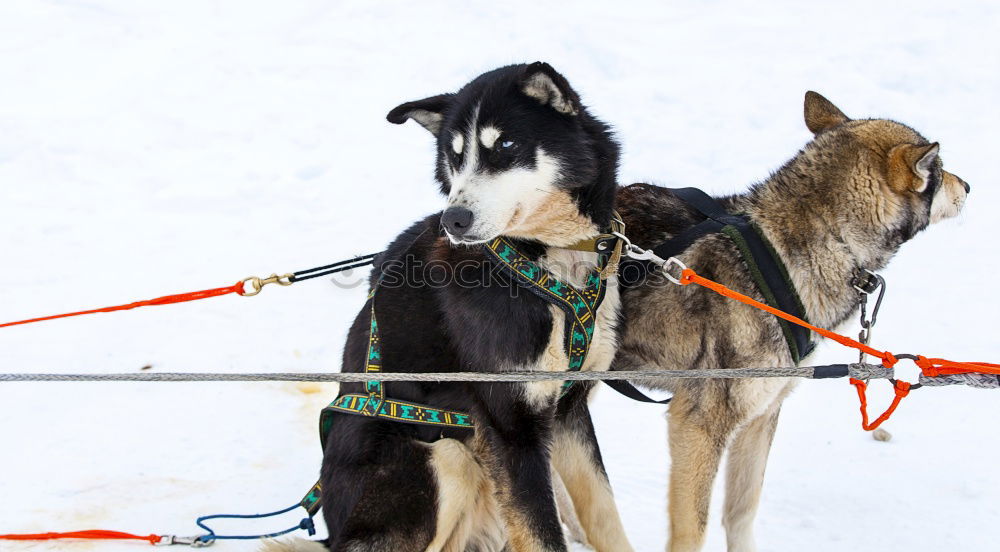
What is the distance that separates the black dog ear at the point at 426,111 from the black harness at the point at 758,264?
864 mm

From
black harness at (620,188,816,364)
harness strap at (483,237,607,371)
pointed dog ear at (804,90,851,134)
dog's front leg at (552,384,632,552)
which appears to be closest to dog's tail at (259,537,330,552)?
dog's front leg at (552,384,632,552)

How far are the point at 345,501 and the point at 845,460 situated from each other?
2.74 metres

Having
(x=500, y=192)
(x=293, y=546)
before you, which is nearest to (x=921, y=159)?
(x=500, y=192)

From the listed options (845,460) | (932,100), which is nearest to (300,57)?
(932,100)

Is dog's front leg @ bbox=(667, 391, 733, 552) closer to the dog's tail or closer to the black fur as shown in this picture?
the black fur

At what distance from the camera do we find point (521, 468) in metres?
2.59

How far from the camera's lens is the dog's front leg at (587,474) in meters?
2.99

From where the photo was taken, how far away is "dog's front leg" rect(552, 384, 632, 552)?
118 inches

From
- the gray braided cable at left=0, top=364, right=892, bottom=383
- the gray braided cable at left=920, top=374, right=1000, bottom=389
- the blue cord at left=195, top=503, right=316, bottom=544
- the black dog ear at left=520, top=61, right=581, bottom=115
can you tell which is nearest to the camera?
the gray braided cable at left=920, top=374, right=1000, bottom=389

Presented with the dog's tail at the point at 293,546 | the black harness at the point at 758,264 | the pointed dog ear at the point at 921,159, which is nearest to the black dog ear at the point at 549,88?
the black harness at the point at 758,264

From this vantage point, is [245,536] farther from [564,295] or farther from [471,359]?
[564,295]

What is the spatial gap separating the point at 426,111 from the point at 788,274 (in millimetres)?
1410

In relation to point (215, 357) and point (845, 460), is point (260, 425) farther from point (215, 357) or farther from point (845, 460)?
point (845, 460)

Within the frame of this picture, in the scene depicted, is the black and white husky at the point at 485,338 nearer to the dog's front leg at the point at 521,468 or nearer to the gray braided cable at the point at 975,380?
the dog's front leg at the point at 521,468
